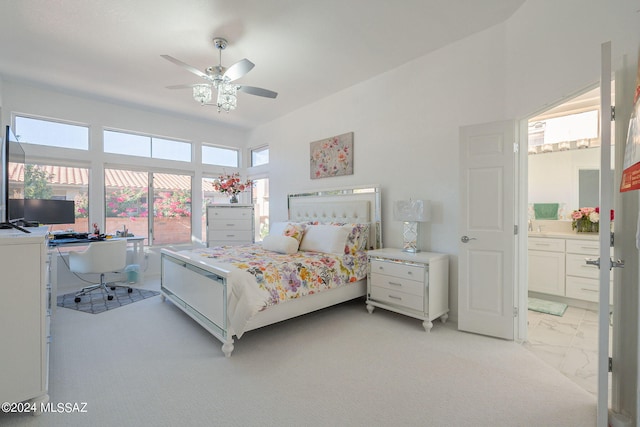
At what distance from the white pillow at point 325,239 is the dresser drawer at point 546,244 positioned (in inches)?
96.9

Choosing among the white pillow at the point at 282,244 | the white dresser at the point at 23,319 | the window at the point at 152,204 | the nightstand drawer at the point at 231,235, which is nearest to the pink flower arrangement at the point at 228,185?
the nightstand drawer at the point at 231,235

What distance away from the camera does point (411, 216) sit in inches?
126

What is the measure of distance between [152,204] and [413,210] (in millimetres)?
4587

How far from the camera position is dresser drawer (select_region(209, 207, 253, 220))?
5094 millimetres

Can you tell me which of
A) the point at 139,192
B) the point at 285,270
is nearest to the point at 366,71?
the point at 285,270

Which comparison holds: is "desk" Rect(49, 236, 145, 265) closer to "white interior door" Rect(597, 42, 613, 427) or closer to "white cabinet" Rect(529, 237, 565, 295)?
"white interior door" Rect(597, 42, 613, 427)

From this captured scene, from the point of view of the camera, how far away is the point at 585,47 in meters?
1.89

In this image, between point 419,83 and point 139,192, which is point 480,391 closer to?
point 419,83

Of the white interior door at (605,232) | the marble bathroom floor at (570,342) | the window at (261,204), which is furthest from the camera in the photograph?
the window at (261,204)

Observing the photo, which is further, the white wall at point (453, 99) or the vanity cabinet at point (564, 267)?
the vanity cabinet at point (564, 267)

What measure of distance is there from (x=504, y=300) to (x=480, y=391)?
1037mm

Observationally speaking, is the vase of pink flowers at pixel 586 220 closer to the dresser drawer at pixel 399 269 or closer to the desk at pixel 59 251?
the dresser drawer at pixel 399 269

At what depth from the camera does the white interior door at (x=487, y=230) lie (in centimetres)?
265

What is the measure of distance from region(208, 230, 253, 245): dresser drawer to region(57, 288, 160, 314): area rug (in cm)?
125
